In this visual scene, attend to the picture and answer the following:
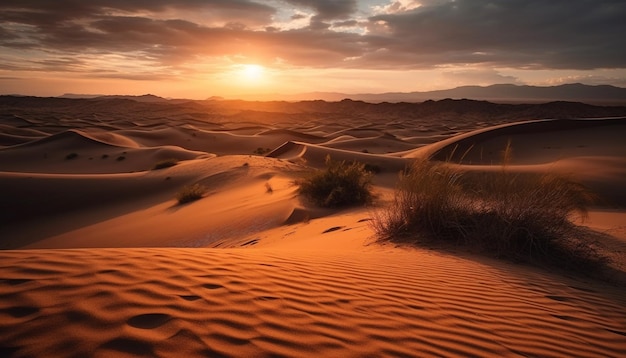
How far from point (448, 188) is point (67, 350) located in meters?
5.15

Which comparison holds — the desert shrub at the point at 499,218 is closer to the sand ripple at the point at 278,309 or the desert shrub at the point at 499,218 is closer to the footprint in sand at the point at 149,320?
the sand ripple at the point at 278,309

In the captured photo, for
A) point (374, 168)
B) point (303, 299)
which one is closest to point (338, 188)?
point (303, 299)

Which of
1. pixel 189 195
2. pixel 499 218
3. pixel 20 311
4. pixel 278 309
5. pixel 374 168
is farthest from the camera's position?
pixel 374 168

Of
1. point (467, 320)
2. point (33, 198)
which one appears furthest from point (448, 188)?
point (33, 198)

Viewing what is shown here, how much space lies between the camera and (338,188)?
9906 millimetres

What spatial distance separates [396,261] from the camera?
4.73 metres

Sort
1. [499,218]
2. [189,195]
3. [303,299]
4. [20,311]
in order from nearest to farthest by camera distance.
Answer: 1. [20,311]
2. [303,299]
3. [499,218]
4. [189,195]

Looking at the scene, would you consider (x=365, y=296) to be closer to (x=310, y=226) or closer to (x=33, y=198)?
(x=310, y=226)

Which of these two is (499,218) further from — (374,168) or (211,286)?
(374,168)

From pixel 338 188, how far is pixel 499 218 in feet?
15.9

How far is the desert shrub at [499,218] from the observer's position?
5.27 metres

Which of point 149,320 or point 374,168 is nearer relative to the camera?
point 149,320

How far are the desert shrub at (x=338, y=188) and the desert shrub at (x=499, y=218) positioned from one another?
3484 mm

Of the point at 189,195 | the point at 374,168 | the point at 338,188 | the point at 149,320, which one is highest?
the point at 149,320
